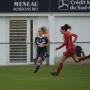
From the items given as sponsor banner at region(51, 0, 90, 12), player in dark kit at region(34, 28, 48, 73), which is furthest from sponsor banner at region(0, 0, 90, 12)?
player in dark kit at region(34, 28, 48, 73)

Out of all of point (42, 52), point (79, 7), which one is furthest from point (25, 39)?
point (42, 52)

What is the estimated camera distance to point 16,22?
32.0 metres

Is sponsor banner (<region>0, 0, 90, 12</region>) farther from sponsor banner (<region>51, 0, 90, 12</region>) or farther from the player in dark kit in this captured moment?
the player in dark kit

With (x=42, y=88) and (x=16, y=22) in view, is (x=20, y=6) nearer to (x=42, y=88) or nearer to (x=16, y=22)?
(x=16, y=22)

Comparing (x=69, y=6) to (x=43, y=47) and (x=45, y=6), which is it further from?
(x=43, y=47)

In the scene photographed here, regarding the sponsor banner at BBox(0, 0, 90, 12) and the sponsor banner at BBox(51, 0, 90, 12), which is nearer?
the sponsor banner at BBox(0, 0, 90, 12)

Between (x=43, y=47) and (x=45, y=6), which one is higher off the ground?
(x=45, y=6)

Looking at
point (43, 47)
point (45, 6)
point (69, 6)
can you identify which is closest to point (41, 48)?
point (43, 47)

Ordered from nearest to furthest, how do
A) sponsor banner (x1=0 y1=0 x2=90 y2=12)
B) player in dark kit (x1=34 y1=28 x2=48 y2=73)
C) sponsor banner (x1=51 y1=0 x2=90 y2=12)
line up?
player in dark kit (x1=34 y1=28 x2=48 y2=73)
sponsor banner (x1=0 y1=0 x2=90 y2=12)
sponsor banner (x1=51 y1=0 x2=90 y2=12)

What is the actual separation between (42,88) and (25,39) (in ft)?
52.7

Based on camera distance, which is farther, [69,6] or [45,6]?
[69,6]

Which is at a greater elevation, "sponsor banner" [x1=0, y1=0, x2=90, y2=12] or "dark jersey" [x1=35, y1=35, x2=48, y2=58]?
"sponsor banner" [x1=0, y1=0, x2=90, y2=12]

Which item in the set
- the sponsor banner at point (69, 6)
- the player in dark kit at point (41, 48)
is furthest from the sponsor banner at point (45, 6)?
the player in dark kit at point (41, 48)

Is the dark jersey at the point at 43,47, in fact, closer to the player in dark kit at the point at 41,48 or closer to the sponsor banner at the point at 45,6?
the player in dark kit at the point at 41,48
